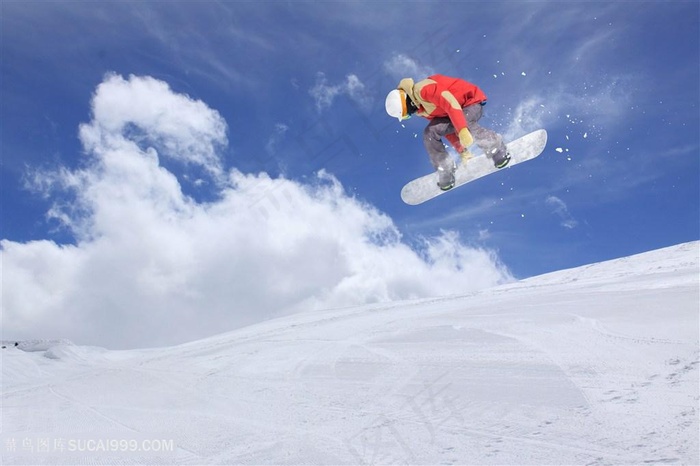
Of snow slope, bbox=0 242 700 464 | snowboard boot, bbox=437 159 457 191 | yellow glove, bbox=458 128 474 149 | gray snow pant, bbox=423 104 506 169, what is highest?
gray snow pant, bbox=423 104 506 169

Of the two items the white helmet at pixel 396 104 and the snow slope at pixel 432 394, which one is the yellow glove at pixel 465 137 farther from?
the snow slope at pixel 432 394

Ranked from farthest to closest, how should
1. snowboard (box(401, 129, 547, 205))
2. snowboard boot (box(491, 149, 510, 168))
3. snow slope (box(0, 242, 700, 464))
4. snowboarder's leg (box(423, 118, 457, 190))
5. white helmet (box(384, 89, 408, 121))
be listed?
snowboard (box(401, 129, 547, 205)) → snowboard boot (box(491, 149, 510, 168)) → snowboarder's leg (box(423, 118, 457, 190)) → white helmet (box(384, 89, 408, 121)) → snow slope (box(0, 242, 700, 464))

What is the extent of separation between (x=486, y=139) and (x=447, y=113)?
1096mm

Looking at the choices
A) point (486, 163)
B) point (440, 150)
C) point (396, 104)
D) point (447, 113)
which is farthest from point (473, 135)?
point (396, 104)

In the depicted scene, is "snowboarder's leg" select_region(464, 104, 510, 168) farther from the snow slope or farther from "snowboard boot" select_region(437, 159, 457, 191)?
the snow slope

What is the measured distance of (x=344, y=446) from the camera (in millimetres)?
5047

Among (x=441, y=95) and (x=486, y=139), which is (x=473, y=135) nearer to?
(x=486, y=139)

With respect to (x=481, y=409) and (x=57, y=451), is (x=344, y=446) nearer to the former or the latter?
(x=481, y=409)

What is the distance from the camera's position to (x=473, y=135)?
300 inches

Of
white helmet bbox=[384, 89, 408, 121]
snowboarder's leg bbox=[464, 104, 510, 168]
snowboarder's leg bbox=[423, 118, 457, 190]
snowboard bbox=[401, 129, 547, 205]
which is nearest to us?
white helmet bbox=[384, 89, 408, 121]

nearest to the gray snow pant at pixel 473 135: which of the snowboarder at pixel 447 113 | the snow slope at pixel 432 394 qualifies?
the snowboarder at pixel 447 113

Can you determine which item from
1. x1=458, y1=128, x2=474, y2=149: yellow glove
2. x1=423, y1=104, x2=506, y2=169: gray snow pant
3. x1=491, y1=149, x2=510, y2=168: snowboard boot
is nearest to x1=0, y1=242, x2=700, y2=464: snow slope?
x1=491, y1=149, x2=510, y2=168: snowboard boot

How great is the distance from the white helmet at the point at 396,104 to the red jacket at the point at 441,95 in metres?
0.13

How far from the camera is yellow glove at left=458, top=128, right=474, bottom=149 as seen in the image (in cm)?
686
